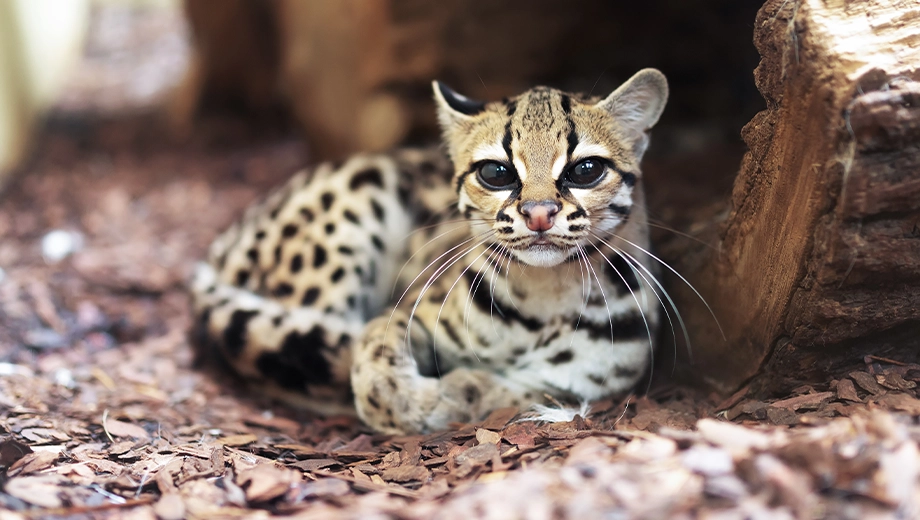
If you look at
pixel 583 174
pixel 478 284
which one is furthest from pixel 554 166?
pixel 478 284

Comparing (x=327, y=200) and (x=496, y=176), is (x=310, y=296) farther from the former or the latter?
(x=496, y=176)

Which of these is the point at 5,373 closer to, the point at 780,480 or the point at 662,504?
the point at 662,504

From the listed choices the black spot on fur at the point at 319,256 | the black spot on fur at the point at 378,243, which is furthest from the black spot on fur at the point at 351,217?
the black spot on fur at the point at 319,256

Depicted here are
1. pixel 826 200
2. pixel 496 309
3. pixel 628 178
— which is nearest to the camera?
pixel 826 200

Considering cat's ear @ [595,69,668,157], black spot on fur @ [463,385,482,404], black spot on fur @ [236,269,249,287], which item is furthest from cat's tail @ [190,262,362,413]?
cat's ear @ [595,69,668,157]

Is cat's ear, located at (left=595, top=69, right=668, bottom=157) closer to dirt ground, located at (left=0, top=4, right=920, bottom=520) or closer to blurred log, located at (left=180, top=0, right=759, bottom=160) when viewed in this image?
dirt ground, located at (left=0, top=4, right=920, bottom=520)

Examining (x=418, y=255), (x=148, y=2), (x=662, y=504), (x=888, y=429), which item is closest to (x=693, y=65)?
(x=418, y=255)
